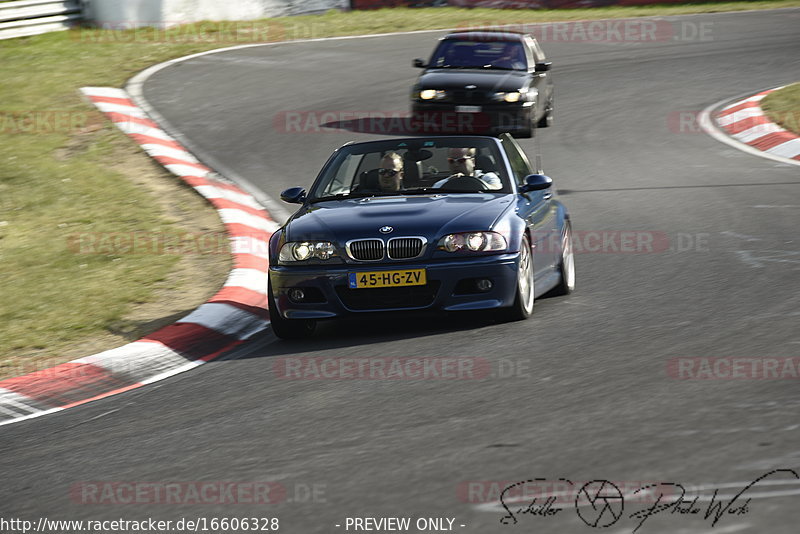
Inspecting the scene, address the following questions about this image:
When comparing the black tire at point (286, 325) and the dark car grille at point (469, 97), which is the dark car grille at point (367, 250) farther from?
the dark car grille at point (469, 97)

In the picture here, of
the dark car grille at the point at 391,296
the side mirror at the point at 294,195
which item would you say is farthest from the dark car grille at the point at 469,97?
the dark car grille at the point at 391,296

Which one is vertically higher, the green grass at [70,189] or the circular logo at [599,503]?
the circular logo at [599,503]

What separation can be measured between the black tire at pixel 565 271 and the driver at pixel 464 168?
2.69 feet

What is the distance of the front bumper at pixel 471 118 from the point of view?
17234mm

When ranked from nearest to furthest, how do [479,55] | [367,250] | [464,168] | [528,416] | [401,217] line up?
[528,416] → [367,250] → [401,217] → [464,168] → [479,55]

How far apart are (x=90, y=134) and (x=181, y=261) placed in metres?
5.80

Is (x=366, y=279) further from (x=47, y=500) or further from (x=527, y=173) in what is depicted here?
(x=47, y=500)

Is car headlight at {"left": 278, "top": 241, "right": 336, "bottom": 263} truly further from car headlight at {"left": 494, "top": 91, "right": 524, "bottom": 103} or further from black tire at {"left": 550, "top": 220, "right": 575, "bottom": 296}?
car headlight at {"left": 494, "top": 91, "right": 524, "bottom": 103}

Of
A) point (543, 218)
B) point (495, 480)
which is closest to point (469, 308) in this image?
point (543, 218)

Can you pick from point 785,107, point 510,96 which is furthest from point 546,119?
point 785,107

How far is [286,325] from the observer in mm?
8500

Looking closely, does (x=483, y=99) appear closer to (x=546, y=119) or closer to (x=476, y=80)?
(x=476, y=80)

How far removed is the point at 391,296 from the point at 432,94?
969cm

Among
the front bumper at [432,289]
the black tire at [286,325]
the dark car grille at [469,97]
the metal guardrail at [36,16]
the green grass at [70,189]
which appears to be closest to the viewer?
the front bumper at [432,289]
